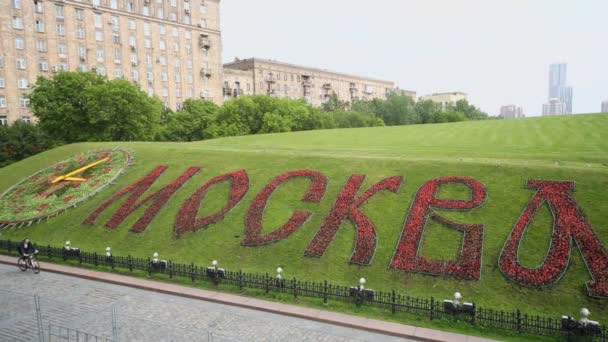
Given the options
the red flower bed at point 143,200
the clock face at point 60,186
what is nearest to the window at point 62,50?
the clock face at point 60,186

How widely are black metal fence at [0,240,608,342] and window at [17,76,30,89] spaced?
216 ft

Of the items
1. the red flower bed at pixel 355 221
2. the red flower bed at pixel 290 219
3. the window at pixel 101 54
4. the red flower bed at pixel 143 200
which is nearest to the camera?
the red flower bed at pixel 355 221

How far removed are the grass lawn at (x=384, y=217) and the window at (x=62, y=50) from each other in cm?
5607

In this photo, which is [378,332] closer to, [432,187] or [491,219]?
[491,219]

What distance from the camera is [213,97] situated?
107812mm

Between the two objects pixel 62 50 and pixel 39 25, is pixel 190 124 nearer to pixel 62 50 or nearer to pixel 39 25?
pixel 62 50

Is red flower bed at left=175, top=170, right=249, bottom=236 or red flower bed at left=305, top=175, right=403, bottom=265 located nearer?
red flower bed at left=305, top=175, right=403, bottom=265

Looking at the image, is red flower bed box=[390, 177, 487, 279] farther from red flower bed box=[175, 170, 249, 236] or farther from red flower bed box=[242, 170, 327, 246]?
red flower bed box=[175, 170, 249, 236]

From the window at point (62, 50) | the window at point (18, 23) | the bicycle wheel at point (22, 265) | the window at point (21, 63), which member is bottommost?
the bicycle wheel at point (22, 265)

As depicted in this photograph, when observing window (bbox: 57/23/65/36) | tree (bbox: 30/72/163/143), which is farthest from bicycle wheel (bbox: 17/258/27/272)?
window (bbox: 57/23/65/36)

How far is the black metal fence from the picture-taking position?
50.9 ft

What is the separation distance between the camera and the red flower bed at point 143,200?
2909cm

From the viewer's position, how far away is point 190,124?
78688 mm

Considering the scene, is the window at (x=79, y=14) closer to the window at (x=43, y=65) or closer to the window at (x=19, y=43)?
the window at (x=43, y=65)
